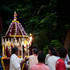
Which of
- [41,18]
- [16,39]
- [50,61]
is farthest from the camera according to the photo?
[41,18]

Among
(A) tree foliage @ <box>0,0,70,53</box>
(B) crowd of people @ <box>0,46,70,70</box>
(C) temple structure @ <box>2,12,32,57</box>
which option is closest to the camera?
(B) crowd of people @ <box>0,46,70,70</box>

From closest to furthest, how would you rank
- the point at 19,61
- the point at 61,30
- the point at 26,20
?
the point at 61,30 < the point at 19,61 < the point at 26,20

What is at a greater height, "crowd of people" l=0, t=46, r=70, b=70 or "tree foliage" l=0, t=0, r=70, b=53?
"tree foliage" l=0, t=0, r=70, b=53

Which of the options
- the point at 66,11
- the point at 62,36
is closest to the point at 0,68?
the point at 62,36

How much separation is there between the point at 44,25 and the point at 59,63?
5890 mm

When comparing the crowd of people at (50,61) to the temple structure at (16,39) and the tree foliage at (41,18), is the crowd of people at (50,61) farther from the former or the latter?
the temple structure at (16,39)

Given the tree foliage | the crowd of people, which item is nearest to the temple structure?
the tree foliage

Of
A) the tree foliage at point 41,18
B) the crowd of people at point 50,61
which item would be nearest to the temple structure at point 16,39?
the tree foliage at point 41,18

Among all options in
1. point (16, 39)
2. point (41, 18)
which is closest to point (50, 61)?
point (16, 39)

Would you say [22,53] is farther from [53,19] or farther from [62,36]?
[62,36]

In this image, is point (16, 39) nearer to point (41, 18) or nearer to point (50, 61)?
point (41, 18)

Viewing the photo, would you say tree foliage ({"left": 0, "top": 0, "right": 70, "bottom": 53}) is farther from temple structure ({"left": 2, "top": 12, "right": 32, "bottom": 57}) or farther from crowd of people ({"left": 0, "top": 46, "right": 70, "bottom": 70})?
temple structure ({"left": 2, "top": 12, "right": 32, "bottom": 57})

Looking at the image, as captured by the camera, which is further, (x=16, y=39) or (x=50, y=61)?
(x=16, y=39)

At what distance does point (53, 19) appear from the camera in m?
9.70
